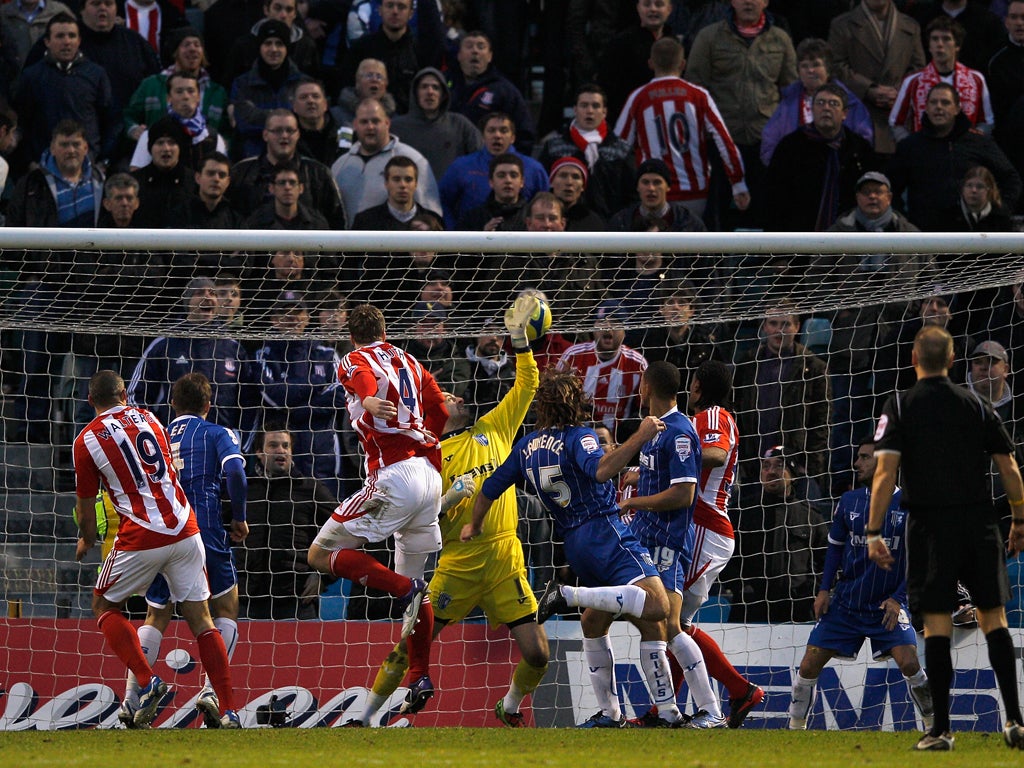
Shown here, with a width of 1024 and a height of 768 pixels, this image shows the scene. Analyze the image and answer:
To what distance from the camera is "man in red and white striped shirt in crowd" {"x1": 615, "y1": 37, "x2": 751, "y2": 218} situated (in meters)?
12.6

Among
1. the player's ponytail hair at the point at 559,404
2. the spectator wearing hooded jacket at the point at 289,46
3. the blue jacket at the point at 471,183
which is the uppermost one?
the spectator wearing hooded jacket at the point at 289,46

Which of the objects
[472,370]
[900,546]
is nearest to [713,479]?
[900,546]

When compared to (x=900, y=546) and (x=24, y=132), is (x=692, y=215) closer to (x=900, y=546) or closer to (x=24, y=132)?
(x=900, y=546)

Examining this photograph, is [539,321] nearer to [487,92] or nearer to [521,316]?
[521,316]

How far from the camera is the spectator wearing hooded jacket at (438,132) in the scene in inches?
505

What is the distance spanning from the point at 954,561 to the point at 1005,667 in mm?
535

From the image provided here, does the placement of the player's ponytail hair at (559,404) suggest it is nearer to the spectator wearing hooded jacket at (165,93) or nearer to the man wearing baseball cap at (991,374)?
the man wearing baseball cap at (991,374)

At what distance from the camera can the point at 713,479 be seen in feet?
29.7

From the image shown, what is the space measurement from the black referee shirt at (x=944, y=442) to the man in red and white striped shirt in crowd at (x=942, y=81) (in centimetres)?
657

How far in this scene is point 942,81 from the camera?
12883 mm

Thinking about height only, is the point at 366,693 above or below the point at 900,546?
below

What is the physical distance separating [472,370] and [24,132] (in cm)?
474

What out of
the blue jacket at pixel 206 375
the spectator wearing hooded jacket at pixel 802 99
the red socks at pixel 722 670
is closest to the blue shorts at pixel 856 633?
the red socks at pixel 722 670

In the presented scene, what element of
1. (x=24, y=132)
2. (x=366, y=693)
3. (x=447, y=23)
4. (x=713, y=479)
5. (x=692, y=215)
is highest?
(x=447, y=23)
